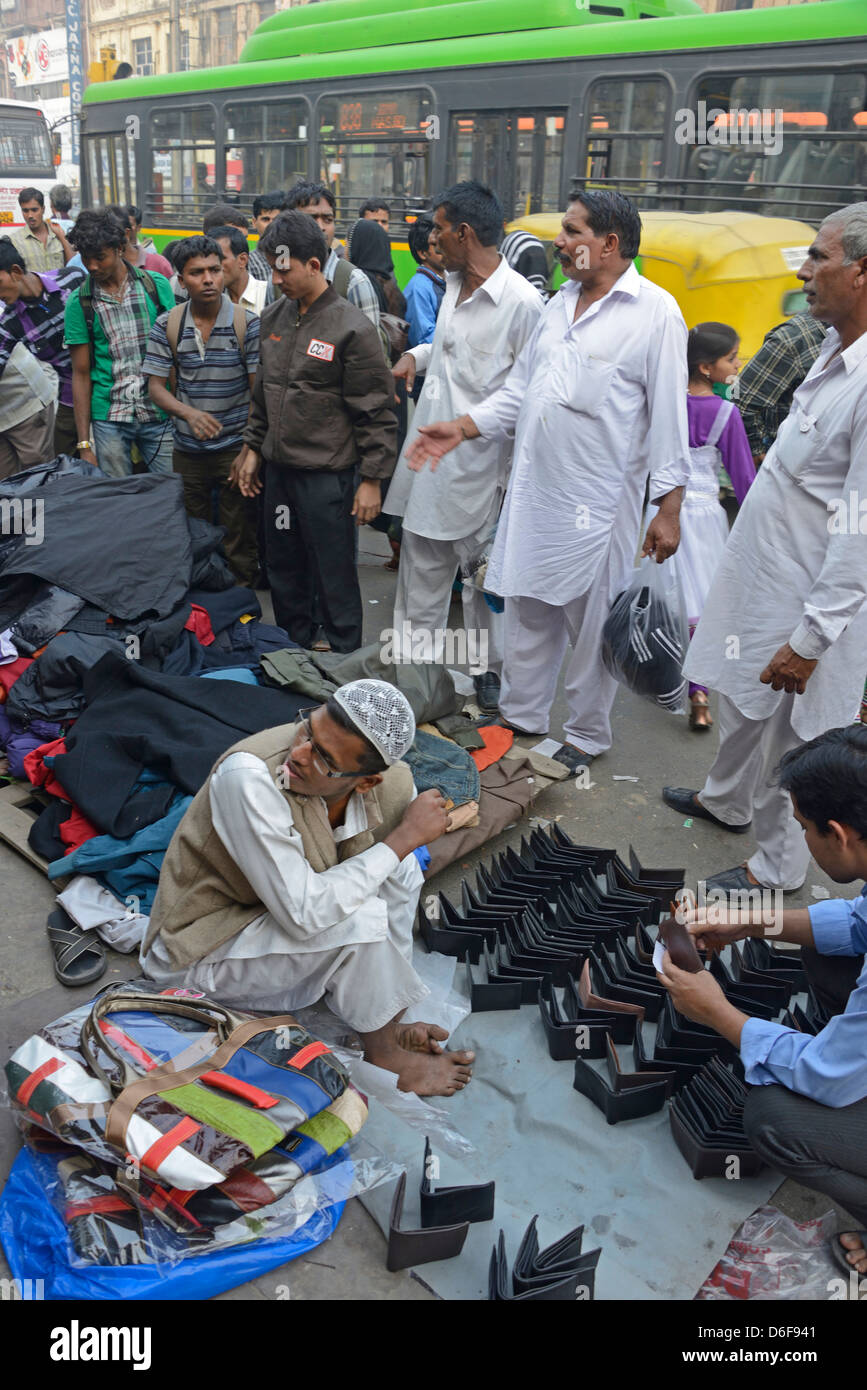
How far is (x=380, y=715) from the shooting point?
2.33m

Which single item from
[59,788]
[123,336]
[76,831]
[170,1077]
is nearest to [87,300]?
[123,336]

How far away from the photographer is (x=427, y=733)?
12.7 ft

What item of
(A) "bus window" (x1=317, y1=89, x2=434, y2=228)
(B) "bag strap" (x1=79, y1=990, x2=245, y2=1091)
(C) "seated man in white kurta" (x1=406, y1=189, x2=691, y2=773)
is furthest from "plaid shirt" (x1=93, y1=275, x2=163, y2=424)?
(A) "bus window" (x1=317, y1=89, x2=434, y2=228)

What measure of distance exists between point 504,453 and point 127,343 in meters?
2.12

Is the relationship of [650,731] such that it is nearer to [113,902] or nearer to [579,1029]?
[579,1029]

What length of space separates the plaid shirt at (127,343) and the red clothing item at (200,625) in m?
1.58

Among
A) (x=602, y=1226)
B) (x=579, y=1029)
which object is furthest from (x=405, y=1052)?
(x=602, y=1226)

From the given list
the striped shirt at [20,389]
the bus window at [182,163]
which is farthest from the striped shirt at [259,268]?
the bus window at [182,163]

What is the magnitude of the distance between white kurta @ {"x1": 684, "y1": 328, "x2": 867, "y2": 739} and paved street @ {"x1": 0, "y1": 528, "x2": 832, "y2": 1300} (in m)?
0.64

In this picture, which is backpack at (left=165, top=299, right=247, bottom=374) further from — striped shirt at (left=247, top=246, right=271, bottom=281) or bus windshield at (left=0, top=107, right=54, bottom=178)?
bus windshield at (left=0, top=107, right=54, bottom=178)

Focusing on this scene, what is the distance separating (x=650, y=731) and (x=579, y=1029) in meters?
2.13

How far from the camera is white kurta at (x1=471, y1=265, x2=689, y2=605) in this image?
→ 12.1 feet

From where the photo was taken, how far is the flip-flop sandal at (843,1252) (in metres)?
2.19

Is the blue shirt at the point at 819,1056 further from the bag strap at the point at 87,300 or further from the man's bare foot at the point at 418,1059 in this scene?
the bag strap at the point at 87,300
